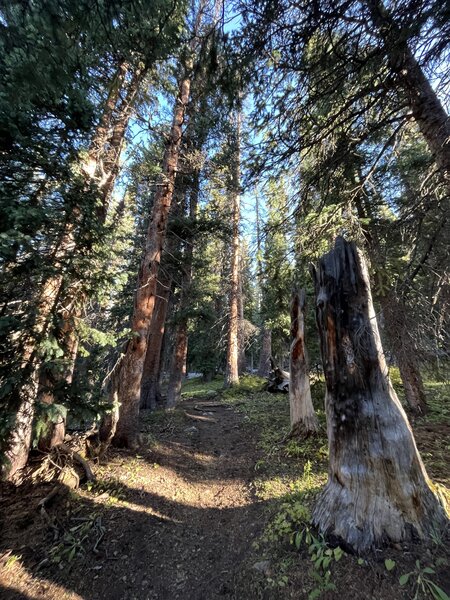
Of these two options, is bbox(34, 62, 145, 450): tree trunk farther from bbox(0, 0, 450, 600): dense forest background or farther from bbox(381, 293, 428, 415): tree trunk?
bbox(381, 293, 428, 415): tree trunk

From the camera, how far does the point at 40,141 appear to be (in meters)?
3.84

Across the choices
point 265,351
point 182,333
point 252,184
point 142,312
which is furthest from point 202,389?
point 252,184

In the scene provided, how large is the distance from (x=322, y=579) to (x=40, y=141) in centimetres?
610

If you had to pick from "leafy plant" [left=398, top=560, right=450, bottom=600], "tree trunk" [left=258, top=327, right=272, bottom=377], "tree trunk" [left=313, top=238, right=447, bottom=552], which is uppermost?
"tree trunk" [left=258, top=327, right=272, bottom=377]

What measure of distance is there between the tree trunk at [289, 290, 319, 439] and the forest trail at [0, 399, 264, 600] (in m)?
1.32

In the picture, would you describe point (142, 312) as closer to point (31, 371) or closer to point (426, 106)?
point (31, 371)

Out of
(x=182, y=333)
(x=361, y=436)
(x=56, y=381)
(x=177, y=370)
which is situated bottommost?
(x=361, y=436)

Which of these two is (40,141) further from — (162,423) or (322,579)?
(162,423)

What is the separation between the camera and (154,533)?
393 cm

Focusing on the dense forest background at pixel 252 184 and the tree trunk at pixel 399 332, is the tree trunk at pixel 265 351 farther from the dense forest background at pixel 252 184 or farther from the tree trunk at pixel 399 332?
the tree trunk at pixel 399 332

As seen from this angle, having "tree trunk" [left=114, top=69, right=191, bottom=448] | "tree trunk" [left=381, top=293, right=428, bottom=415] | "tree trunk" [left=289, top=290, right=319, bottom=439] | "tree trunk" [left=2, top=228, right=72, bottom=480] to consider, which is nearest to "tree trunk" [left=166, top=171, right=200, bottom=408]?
"tree trunk" [left=114, top=69, right=191, bottom=448]

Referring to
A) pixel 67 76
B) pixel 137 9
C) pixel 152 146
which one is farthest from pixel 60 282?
pixel 152 146

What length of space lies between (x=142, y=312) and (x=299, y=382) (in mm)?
4055

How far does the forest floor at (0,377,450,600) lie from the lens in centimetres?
260
